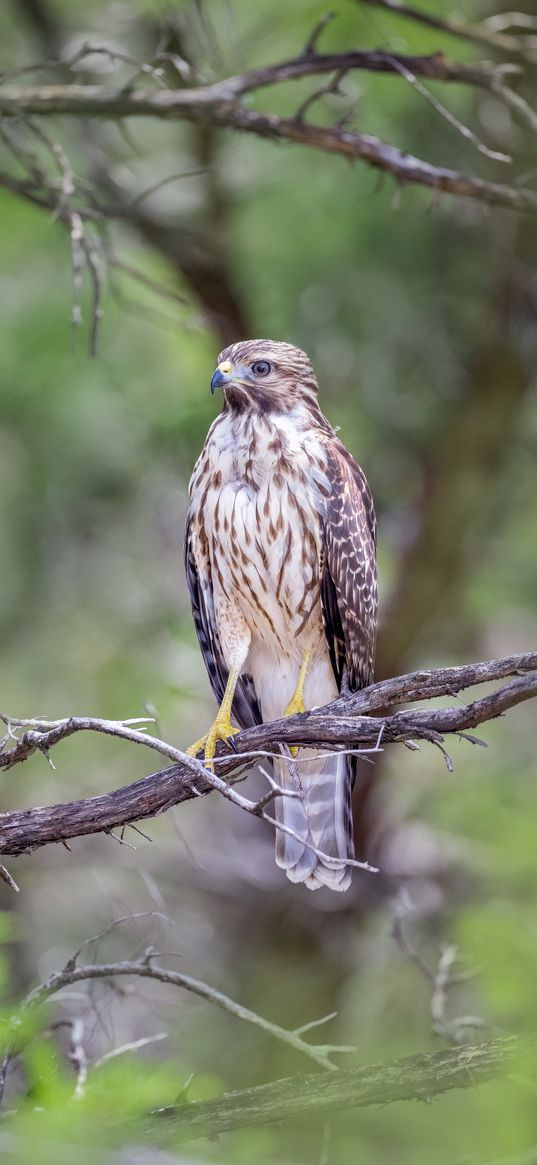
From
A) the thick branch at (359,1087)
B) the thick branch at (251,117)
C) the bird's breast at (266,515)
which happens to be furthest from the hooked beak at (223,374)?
the thick branch at (359,1087)

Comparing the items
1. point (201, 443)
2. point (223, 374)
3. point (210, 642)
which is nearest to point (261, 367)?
point (223, 374)

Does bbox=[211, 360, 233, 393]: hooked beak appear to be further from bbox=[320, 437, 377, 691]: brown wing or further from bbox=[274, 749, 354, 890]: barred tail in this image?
bbox=[274, 749, 354, 890]: barred tail

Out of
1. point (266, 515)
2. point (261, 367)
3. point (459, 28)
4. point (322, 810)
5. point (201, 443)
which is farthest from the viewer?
point (201, 443)

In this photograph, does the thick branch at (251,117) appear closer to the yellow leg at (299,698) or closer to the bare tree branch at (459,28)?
the bare tree branch at (459,28)

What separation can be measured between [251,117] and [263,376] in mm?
964

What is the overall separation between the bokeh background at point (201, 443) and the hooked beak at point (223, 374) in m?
2.96

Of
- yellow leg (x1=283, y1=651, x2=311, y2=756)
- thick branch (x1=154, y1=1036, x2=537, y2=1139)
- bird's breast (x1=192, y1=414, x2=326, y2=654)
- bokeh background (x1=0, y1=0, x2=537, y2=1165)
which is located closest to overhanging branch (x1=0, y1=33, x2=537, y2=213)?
bird's breast (x1=192, y1=414, x2=326, y2=654)

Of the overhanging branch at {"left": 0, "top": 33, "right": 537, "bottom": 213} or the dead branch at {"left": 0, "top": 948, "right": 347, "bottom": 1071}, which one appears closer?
the dead branch at {"left": 0, "top": 948, "right": 347, "bottom": 1071}

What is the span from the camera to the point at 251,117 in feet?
15.0

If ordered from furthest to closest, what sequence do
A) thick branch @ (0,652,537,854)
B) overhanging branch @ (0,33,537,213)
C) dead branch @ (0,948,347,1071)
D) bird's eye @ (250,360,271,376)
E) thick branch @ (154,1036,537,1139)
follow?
overhanging branch @ (0,33,537,213) < bird's eye @ (250,360,271,376) < dead branch @ (0,948,347,1071) < thick branch @ (0,652,537,854) < thick branch @ (154,1036,537,1139)

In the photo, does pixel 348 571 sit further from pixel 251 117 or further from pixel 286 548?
pixel 251 117

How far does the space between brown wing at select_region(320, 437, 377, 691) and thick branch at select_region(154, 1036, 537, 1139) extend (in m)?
1.74

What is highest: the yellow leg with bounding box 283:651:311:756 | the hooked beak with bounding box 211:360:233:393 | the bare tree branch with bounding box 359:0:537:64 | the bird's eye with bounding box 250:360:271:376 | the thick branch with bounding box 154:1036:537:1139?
the bare tree branch with bounding box 359:0:537:64

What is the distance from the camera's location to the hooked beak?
420 cm
